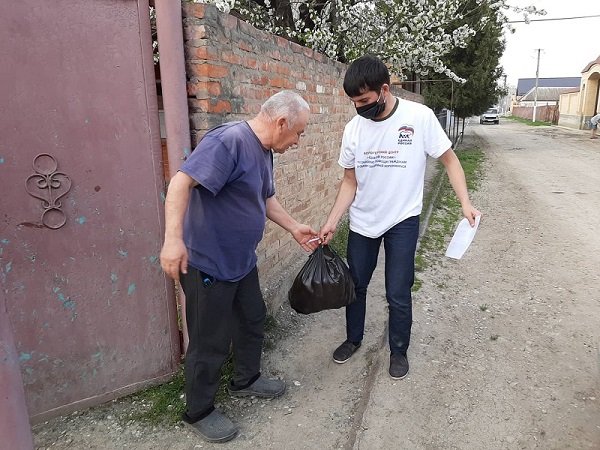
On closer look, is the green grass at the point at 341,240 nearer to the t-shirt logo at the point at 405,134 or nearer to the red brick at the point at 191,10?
the t-shirt logo at the point at 405,134

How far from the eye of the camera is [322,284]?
2.75 m

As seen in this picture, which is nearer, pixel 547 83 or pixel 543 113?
pixel 543 113

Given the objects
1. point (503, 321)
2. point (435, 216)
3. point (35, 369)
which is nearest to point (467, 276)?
point (503, 321)

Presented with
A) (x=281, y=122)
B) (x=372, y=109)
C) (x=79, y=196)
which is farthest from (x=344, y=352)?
(x=79, y=196)

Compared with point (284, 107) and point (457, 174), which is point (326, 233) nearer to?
point (457, 174)

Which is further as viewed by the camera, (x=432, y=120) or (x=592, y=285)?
(x=592, y=285)

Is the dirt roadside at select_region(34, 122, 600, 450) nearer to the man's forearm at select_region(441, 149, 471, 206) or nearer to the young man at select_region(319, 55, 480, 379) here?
the young man at select_region(319, 55, 480, 379)

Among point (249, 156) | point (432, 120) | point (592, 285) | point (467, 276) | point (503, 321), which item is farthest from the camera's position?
point (467, 276)

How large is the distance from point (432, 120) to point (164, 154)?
1.54 meters

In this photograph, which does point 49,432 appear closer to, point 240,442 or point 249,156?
point 240,442

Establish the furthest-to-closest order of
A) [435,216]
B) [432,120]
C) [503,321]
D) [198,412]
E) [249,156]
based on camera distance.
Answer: [435,216]
[503,321]
[432,120]
[198,412]
[249,156]

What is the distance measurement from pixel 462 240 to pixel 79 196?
211cm

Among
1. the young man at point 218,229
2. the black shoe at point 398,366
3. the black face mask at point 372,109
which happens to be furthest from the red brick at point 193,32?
the black shoe at point 398,366

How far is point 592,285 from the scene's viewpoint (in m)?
4.55
